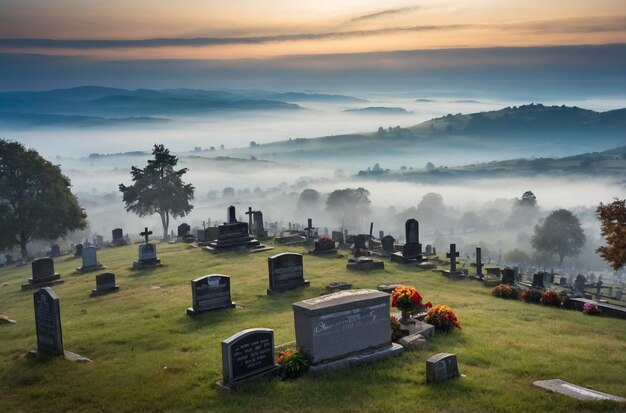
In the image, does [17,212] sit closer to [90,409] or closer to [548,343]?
[90,409]

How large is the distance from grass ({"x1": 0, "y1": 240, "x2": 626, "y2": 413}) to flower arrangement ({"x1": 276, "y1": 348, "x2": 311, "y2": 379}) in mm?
290

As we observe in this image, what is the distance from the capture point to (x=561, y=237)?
73.8 m

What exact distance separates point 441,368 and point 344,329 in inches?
91.7

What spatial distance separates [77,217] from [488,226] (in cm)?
11949

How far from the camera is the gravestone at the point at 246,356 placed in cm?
1106

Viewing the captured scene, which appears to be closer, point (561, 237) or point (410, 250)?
point (410, 250)

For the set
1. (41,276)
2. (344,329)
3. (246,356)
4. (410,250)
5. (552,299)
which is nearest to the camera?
(246,356)

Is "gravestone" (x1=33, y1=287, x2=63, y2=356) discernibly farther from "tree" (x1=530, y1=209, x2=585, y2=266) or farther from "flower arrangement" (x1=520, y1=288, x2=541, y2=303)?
"tree" (x1=530, y1=209, x2=585, y2=266)

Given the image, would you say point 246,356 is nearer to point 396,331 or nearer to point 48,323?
point 396,331

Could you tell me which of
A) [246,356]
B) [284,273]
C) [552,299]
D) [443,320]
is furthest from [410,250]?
[246,356]

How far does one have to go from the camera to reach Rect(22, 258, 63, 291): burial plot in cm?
2669

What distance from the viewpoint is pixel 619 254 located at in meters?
16.6

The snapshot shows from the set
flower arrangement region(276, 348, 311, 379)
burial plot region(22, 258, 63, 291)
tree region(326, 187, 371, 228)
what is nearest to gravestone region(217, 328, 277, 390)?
flower arrangement region(276, 348, 311, 379)

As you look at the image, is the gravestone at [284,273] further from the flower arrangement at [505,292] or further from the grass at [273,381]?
the flower arrangement at [505,292]
